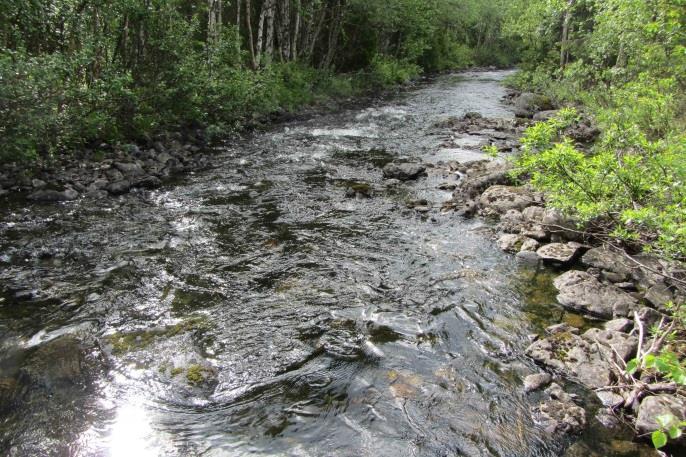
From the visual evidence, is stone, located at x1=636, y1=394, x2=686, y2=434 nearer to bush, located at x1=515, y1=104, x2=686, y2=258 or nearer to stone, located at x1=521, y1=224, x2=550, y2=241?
bush, located at x1=515, y1=104, x2=686, y2=258

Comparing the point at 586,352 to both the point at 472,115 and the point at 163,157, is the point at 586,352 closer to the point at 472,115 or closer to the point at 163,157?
the point at 163,157

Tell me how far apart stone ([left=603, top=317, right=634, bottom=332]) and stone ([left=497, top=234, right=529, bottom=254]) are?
2.77 m

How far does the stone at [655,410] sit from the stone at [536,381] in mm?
979

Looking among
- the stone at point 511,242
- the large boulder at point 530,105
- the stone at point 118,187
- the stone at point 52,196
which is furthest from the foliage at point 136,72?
the stone at point 511,242

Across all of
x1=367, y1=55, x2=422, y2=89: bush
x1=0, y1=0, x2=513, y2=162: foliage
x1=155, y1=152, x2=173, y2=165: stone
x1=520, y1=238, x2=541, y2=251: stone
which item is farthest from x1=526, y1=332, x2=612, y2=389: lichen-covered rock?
x1=367, y1=55, x2=422, y2=89: bush

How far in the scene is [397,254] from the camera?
Answer: 9109mm

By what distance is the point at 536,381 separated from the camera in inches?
224

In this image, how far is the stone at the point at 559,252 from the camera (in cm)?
868

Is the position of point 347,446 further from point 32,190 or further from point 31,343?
point 32,190

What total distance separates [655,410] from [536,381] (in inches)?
47.6

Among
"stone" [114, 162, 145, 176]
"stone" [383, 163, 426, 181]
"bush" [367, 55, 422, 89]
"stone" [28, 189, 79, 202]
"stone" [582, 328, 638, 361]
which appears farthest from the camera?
"bush" [367, 55, 422, 89]

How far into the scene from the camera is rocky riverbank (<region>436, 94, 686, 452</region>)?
17.0 feet

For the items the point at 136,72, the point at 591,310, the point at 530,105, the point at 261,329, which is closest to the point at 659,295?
the point at 591,310

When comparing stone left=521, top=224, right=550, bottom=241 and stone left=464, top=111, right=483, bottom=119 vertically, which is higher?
stone left=464, top=111, right=483, bottom=119
